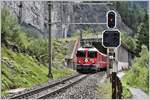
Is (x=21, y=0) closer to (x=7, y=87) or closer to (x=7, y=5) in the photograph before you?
(x=7, y=5)

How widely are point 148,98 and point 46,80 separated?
267 inches

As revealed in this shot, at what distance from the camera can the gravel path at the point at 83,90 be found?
1895 centimetres

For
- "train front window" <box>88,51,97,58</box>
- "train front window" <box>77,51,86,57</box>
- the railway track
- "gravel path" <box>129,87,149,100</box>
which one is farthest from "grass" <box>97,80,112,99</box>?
"train front window" <box>88,51,97,58</box>

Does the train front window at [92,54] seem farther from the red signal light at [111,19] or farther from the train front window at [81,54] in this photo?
the red signal light at [111,19]

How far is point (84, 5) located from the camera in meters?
24.3

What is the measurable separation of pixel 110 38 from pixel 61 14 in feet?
33.6

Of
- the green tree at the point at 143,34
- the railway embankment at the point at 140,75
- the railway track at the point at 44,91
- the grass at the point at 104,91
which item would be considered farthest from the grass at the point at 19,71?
the green tree at the point at 143,34

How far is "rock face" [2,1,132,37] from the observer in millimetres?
22672

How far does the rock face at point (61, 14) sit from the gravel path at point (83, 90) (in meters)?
2.21

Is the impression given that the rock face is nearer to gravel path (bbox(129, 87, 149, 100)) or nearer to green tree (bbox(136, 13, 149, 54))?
green tree (bbox(136, 13, 149, 54))

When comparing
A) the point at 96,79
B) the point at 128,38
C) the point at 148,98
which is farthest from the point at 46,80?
the point at 148,98

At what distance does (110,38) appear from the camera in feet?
46.4

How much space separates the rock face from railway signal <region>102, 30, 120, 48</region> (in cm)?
745

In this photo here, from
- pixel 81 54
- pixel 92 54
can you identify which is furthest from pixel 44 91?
pixel 92 54
